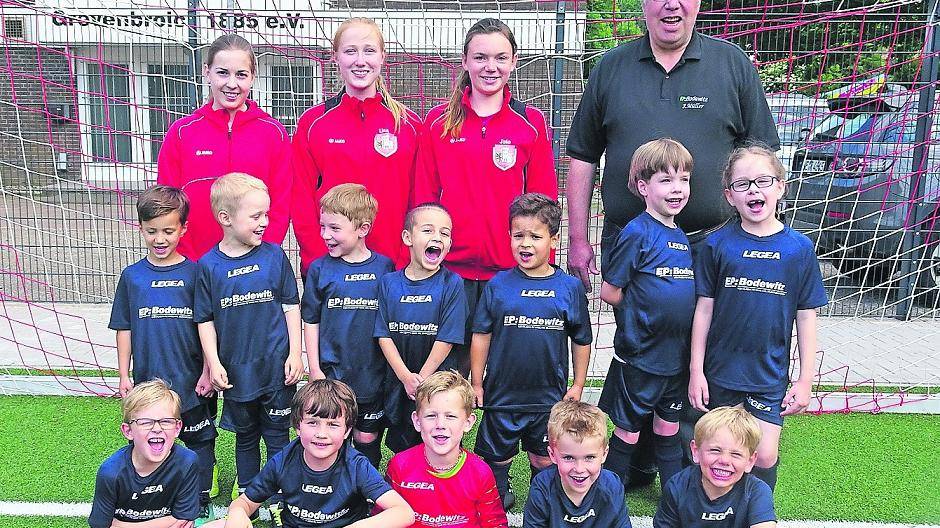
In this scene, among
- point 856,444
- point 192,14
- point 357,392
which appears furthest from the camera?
point 192,14

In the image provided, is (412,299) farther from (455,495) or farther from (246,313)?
(455,495)

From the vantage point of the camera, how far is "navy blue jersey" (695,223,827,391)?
117 inches

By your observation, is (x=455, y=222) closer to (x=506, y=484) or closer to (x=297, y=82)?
(x=506, y=484)

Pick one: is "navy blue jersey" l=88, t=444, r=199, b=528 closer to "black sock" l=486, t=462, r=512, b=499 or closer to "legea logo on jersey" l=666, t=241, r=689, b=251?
"black sock" l=486, t=462, r=512, b=499

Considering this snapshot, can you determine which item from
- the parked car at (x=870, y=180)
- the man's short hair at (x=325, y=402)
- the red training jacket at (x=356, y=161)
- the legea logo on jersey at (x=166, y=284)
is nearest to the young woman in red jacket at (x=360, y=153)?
the red training jacket at (x=356, y=161)

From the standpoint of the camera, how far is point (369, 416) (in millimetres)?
3453

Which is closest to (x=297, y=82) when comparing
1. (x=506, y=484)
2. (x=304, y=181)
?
(x=304, y=181)

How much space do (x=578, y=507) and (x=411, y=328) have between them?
98cm

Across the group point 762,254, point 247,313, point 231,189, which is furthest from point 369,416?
point 762,254

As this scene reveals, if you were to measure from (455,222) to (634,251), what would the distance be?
0.83 m

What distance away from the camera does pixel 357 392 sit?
3.42 m

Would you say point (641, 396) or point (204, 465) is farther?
point (204, 465)

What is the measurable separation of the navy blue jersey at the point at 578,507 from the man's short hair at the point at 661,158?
1.16 m

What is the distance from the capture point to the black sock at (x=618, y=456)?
3389mm
